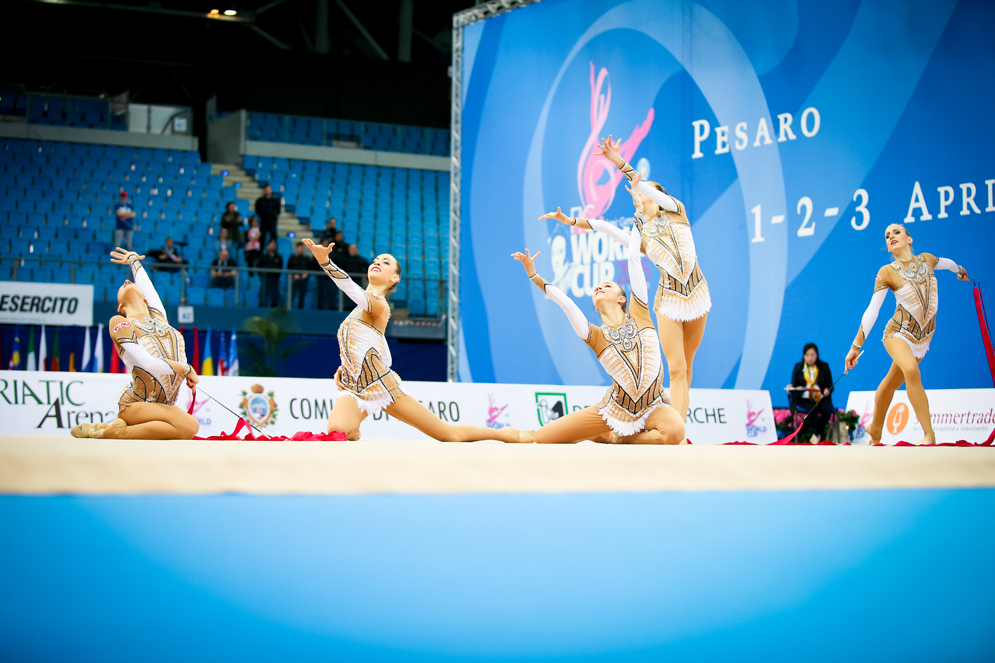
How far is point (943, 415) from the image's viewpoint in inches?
299

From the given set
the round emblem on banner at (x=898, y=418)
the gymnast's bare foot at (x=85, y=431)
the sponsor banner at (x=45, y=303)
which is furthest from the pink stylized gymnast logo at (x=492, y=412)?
the sponsor banner at (x=45, y=303)

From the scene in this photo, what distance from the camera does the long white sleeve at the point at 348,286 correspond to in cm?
444

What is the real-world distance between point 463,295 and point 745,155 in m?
4.53

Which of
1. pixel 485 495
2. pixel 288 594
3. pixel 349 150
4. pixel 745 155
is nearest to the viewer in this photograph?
pixel 288 594

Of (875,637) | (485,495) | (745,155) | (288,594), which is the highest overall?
(745,155)

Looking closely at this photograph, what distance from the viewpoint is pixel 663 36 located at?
33.5 ft

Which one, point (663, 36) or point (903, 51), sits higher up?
point (663, 36)

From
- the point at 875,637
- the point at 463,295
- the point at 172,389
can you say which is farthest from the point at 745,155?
the point at 875,637

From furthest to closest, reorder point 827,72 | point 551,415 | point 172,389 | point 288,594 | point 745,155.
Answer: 1. point 745,155
2. point 827,72
3. point 551,415
4. point 172,389
5. point 288,594

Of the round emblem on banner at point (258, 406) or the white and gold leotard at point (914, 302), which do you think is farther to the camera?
the round emblem on banner at point (258, 406)

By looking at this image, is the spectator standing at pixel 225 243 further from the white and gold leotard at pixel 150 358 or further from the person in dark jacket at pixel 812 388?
the white and gold leotard at pixel 150 358

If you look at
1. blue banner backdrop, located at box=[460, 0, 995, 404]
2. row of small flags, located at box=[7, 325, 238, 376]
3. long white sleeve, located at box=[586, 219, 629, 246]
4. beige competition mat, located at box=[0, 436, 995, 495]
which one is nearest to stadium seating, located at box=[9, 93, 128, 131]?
row of small flags, located at box=[7, 325, 238, 376]

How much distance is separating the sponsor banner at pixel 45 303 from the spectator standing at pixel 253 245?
256 centimetres

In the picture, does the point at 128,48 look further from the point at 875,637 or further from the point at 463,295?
the point at 875,637
